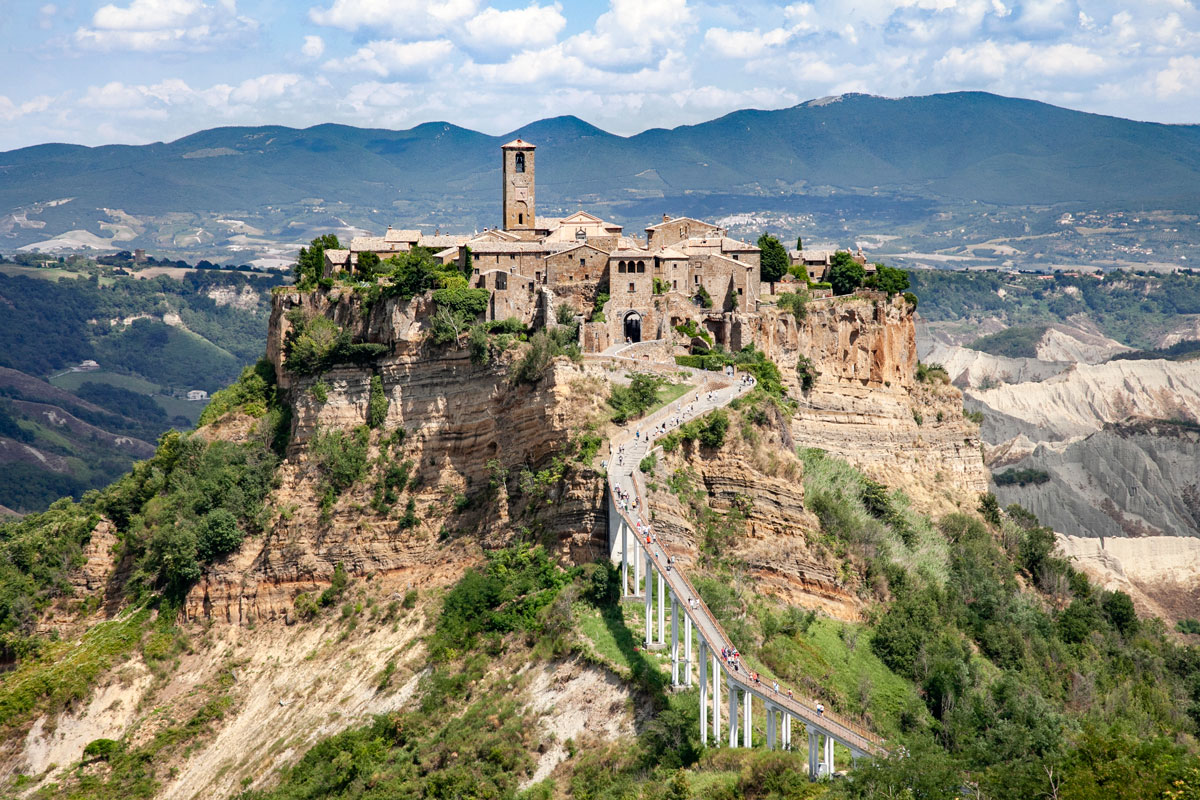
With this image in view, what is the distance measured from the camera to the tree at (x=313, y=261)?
66.6 meters

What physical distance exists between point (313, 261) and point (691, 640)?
35.2 metres

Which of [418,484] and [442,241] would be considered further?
[442,241]

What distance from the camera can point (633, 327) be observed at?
59438mm

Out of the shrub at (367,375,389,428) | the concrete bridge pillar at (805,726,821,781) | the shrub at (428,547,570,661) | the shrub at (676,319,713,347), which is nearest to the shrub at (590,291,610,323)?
the shrub at (676,319,713,347)

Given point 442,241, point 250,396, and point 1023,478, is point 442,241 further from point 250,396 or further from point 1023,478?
point 1023,478

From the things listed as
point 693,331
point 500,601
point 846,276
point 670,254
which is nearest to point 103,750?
point 500,601

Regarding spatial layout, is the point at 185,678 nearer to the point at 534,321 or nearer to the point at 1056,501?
the point at 534,321

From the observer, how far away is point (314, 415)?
59188 mm

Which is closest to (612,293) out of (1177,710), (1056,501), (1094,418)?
(1177,710)

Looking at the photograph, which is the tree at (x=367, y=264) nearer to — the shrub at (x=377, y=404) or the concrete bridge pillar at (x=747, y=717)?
the shrub at (x=377, y=404)

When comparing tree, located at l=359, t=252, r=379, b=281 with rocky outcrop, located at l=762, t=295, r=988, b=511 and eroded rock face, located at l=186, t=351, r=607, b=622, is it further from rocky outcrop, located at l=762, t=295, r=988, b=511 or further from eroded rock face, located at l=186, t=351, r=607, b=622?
rocky outcrop, located at l=762, t=295, r=988, b=511

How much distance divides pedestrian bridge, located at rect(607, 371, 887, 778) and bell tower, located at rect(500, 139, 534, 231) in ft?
67.3

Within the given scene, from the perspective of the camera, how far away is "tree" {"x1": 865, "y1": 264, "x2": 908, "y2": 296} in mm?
69062

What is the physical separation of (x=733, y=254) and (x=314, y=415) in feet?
66.5
